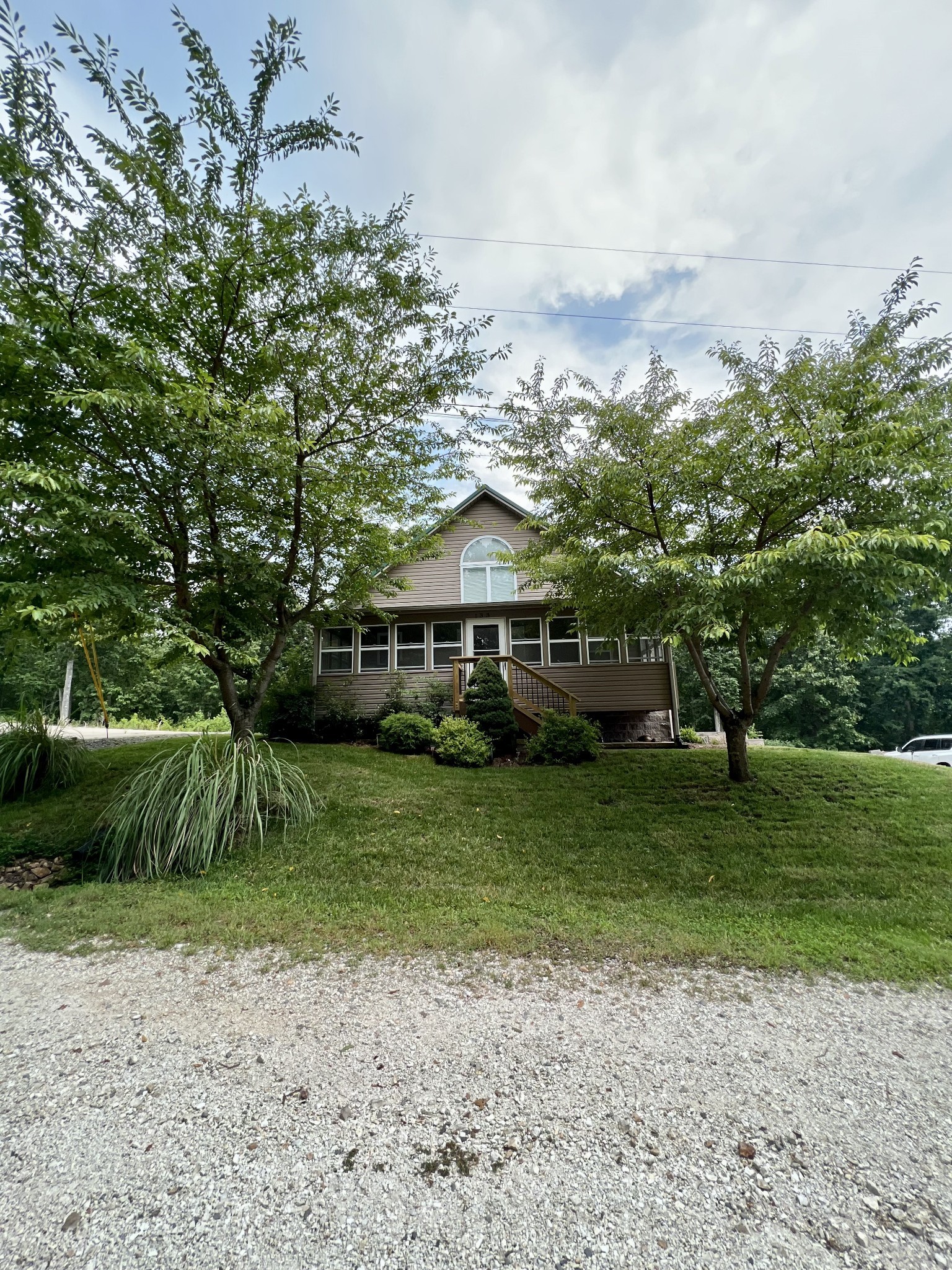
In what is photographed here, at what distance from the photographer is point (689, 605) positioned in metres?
5.74

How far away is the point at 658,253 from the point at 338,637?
428 inches

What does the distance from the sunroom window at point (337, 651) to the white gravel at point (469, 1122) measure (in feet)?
36.1

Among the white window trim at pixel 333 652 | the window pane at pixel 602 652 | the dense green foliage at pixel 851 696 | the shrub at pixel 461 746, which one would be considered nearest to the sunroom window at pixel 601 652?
the window pane at pixel 602 652

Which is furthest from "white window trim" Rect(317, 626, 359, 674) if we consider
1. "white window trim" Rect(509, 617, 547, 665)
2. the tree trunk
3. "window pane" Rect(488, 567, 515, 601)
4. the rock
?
the rock

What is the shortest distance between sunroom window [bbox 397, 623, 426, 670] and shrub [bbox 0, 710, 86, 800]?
23.9ft

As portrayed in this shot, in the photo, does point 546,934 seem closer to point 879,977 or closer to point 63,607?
point 879,977

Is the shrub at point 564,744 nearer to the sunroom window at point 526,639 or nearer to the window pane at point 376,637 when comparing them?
the sunroom window at point 526,639

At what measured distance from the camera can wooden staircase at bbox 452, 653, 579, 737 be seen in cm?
1126

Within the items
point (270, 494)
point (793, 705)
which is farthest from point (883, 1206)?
point (793, 705)

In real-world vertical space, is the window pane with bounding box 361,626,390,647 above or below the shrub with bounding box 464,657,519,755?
above

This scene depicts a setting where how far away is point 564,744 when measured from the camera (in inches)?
375

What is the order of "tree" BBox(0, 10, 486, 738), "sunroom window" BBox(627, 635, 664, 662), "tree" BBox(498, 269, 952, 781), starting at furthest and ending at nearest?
1. "sunroom window" BBox(627, 635, 664, 662)
2. "tree" BBox(498, 269, 952, 781)
3. "tree" BBox(0, 10, 486, 738)

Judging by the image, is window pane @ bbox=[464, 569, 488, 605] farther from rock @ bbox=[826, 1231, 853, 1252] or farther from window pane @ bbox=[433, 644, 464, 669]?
rock @ bbox=[826, 1231, 853, 1252]

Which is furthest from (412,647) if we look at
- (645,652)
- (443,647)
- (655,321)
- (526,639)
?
(655,321)
